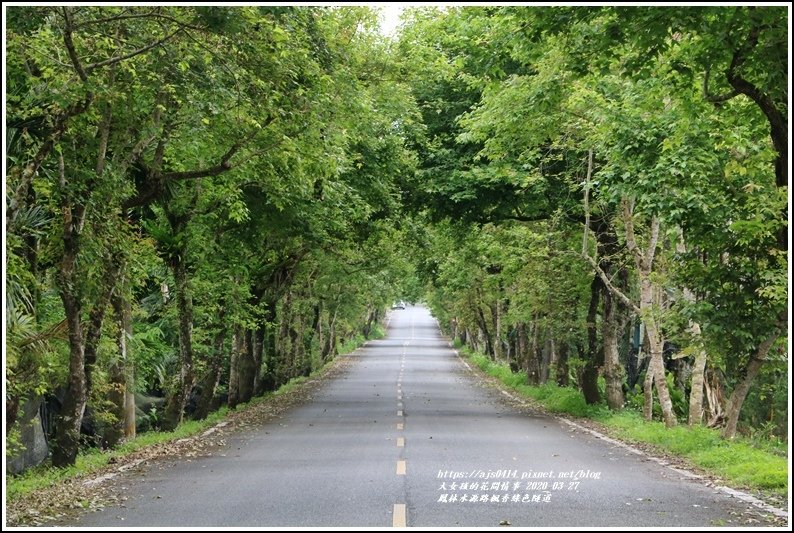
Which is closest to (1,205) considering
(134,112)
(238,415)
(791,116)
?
(134,112)

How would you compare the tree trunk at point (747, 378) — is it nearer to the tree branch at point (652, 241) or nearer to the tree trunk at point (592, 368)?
the tree branch at point (652, 241)

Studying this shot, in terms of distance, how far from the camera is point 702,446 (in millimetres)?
14789

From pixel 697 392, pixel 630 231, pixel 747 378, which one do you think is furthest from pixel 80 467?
pixel 697 392

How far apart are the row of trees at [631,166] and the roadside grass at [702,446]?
53 centimetres

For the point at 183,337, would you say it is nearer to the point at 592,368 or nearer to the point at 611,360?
the point at 611,360

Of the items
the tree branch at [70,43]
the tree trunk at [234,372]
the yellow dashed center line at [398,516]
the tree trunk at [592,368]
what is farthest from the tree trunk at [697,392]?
the tree trunk at [234,372]

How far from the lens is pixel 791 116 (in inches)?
325

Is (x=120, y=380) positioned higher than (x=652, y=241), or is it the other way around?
(x=652, y=241)

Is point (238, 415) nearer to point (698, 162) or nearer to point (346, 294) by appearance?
point (698, 162)

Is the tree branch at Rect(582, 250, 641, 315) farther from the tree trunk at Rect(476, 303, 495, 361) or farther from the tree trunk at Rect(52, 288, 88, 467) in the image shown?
the tree trunk at Rect(476, 303, 495, 361)

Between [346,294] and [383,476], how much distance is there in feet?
133

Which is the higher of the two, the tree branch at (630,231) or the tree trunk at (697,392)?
the tree branch at (630,231)

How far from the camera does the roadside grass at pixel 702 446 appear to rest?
11.6m

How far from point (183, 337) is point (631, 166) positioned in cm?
1098
